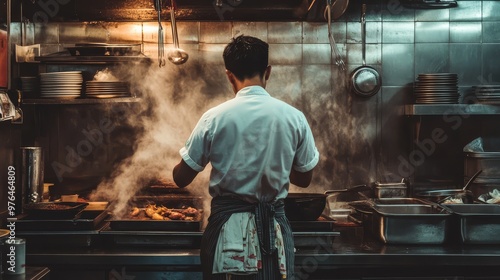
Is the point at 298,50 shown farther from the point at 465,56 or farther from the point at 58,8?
the point at 58,8

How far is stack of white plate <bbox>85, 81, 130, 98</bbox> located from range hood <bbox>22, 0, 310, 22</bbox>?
531 millimetres

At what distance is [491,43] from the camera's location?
14.6 feet

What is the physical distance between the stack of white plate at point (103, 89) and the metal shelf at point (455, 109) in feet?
7.09

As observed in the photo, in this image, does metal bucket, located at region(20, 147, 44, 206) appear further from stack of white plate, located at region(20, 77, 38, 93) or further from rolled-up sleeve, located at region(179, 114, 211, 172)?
rolled-up sleeve, located at region(179, 114, 211, 172)

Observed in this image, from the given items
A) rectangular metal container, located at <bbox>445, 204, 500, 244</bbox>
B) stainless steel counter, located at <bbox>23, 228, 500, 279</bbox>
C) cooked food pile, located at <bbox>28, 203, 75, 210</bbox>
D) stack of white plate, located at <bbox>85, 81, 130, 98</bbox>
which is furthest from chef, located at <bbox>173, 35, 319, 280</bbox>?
stack of white plate, located at <bbox>85, 81, 130, 98</bbox>

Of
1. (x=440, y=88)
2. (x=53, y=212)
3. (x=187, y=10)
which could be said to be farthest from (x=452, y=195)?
(x=53, y=212)

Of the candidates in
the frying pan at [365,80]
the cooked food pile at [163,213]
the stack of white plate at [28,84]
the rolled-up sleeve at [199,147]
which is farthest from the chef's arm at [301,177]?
the stack of white plate at [28,84]

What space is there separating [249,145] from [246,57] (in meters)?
0.41

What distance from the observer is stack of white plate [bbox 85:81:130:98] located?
403 centimetres

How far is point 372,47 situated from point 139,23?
1.84m

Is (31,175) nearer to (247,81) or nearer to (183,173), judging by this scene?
(183,173)

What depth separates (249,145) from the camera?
2557 millimetres

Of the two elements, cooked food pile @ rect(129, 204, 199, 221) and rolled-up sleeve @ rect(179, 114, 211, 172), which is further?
cooked food pile @ rect(129, 204, 199, 221)

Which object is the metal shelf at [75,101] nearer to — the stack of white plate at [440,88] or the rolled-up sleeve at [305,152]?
the rolled-up sleeve at [305,152]
